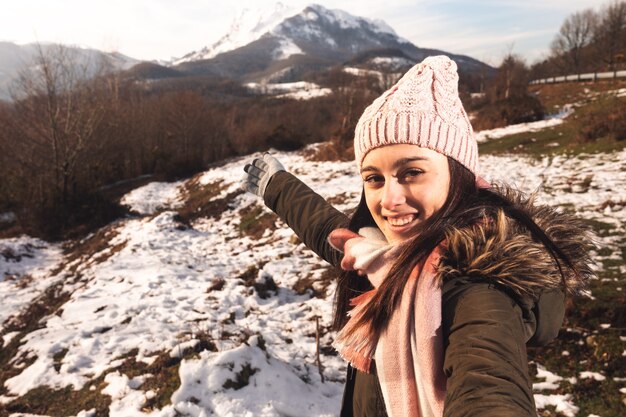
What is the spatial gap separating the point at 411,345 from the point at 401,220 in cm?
45

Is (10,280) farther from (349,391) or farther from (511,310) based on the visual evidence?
(511,310)

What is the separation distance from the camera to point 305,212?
7.14 feet

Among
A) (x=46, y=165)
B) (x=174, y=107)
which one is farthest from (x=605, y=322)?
(x=174, y=107)

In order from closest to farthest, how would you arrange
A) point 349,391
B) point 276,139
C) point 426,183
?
point 426,183, point 349,391, point 276,139

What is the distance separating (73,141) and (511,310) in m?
19.8

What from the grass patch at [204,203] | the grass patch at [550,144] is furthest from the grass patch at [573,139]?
the grass patch at [204,203]

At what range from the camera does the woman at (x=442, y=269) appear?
101cm

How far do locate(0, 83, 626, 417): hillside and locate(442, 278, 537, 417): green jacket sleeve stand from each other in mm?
949

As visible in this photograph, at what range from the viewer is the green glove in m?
2.34

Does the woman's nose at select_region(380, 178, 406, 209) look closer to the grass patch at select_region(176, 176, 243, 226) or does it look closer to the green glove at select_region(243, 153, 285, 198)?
the green glove at select_region(243, 153, 285, 198)

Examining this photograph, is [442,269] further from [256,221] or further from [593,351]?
[256,221]

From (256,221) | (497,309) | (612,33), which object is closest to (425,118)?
(497,309)

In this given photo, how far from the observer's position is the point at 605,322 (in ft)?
13.6

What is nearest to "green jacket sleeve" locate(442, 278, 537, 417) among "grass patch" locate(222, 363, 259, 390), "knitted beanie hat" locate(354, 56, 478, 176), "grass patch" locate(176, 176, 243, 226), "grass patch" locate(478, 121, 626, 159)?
"knitted beanie hat" locate(354, 56, 478, 176)
